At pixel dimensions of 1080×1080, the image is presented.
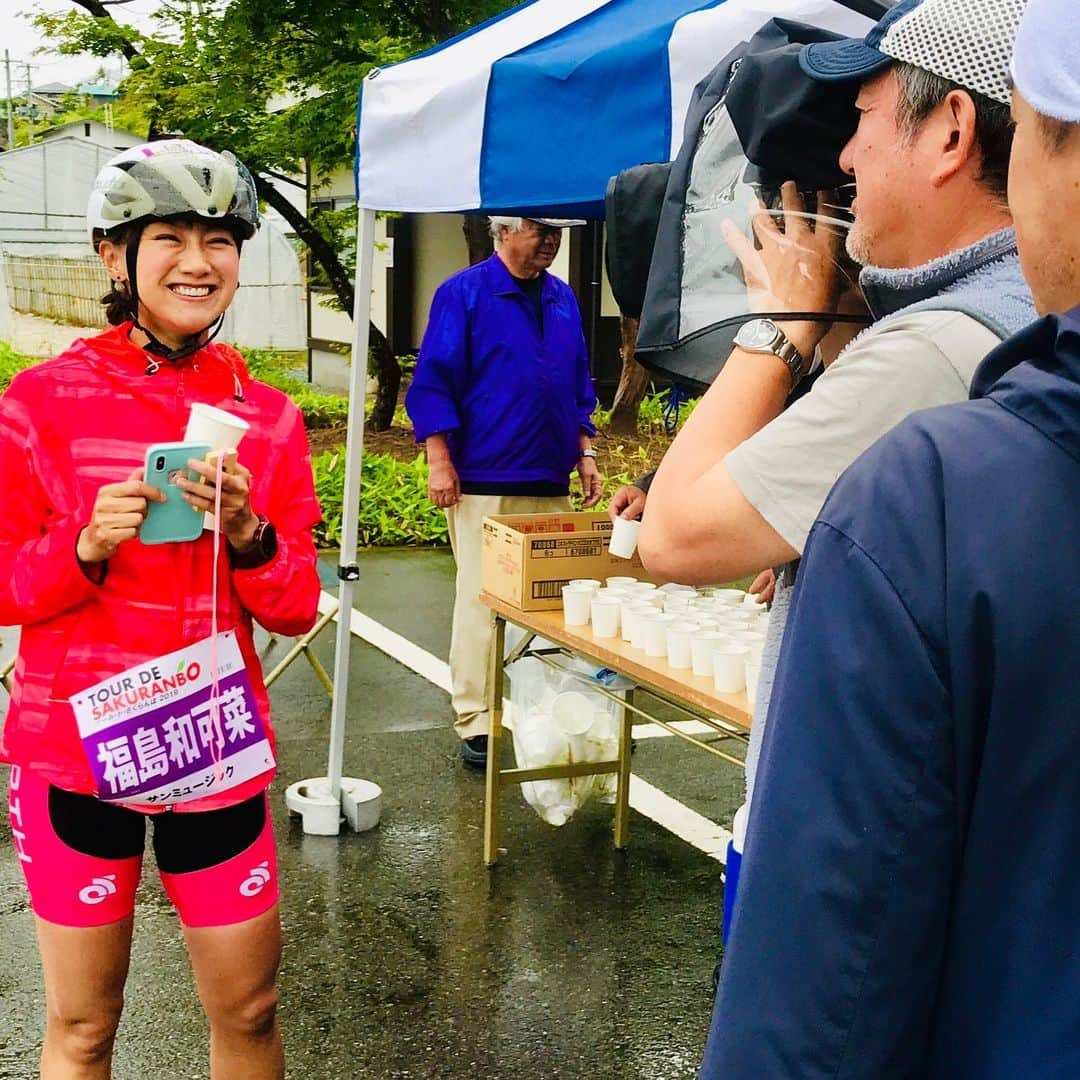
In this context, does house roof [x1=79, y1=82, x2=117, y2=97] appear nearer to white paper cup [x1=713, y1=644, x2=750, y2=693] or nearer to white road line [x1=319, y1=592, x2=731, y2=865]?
white road line [x1=319, y1=592, x2=731, y2=865]

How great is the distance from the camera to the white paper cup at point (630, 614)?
12.4ft

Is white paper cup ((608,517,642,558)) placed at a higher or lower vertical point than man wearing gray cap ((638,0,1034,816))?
lower

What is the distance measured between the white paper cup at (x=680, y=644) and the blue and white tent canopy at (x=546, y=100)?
1166 mm

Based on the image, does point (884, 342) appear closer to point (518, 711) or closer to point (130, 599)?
point (130, 599)

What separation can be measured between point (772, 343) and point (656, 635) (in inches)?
83.4

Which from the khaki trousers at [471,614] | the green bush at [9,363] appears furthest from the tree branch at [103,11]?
the khaki trousers at [471,614]

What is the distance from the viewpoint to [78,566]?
2.21 meters

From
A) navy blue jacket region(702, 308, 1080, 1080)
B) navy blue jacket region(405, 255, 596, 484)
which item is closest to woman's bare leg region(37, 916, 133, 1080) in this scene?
navy blue jacket region(702, 308, 1080, 1080)

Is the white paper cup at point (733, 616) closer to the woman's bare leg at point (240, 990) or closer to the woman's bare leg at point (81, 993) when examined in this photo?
the woman's bare leg at point (240, 990)

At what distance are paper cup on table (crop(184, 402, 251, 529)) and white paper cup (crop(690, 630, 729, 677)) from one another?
1.60m

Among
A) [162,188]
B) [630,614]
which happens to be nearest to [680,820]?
[630,614]

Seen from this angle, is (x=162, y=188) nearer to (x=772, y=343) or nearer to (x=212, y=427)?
(x=212, y=427)

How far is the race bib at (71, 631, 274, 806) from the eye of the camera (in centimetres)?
223

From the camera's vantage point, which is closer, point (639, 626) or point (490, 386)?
point (639, 626)
